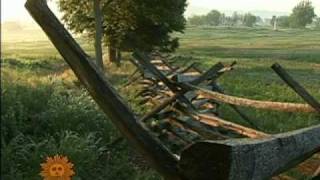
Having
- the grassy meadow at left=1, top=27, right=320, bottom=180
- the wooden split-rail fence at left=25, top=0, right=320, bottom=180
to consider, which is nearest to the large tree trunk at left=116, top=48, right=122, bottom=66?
the grassy meadow at left=1, top=27, right=320, bottom=180

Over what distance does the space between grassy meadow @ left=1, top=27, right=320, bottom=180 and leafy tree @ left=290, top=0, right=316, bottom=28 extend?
17cm

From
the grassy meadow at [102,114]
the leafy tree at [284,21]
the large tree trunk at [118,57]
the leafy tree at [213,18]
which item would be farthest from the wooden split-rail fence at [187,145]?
the large tree trunk at [118,57]

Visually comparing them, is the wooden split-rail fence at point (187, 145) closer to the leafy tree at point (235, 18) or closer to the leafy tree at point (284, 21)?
the leafy tree at point (284, 21)

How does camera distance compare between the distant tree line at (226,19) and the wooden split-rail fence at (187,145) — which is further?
the distant tree line at (226,19)

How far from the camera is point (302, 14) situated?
8.12 meters

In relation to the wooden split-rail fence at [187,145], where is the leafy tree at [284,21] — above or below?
below

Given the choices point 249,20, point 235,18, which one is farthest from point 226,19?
point 249,20

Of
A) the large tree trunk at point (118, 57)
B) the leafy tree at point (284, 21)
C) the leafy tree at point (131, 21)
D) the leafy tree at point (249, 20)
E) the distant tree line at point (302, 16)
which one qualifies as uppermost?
the distant tree line at point (302, 16)

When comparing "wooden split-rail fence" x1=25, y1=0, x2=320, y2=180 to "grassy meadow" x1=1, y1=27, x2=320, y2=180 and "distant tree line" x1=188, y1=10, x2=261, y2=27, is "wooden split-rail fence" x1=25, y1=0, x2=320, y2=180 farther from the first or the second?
"distant tree line" x1=188, y1=10, x2=261, y2=27

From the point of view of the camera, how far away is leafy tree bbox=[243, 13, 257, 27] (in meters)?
12.7

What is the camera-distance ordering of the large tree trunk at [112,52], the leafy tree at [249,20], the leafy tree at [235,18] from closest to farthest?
the leafy tree at [249,20] → the leafy tree at [235,18] → the large tree trunk at [112,52]

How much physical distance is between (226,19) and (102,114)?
791cm

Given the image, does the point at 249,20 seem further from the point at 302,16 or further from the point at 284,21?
the point at 302,16

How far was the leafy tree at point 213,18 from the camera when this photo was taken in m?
14.7
